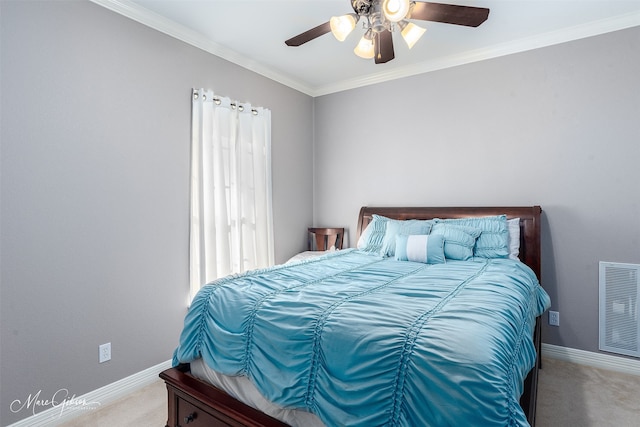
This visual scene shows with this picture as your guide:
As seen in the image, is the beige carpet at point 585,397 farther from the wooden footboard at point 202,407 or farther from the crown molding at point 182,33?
the crown molding at point 182,33

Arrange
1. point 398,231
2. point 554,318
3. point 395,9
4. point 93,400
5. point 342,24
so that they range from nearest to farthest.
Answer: point 395,9
point 342,24
point 93,400
point 554,318
point 398,231

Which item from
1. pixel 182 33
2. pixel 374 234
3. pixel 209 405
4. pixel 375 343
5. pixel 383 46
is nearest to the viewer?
pixel 375 343

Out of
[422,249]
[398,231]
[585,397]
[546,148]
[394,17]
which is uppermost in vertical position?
[394,17]

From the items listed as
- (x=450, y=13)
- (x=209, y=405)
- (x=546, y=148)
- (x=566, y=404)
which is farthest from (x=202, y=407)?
(x=546, y=148)

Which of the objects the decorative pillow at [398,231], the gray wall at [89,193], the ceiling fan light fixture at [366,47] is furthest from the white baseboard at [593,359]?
the gray wall at [89,193]

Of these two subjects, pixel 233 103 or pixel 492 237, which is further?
pixel 233 103

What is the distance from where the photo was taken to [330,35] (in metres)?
2.92

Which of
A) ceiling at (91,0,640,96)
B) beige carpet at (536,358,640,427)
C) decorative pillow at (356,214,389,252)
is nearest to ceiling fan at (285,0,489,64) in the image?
ceiling at (91,0,640,96)

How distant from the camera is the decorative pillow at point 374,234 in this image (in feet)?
10.6

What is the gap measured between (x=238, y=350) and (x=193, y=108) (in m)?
2.09

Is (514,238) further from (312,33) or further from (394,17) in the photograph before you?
(312,33)

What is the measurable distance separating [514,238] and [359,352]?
2.14m

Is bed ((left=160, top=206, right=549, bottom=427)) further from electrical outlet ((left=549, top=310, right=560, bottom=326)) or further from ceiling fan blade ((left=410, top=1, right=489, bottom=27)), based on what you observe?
ceiling fan blade ((left=410, top=1, right=489, bottom=27))

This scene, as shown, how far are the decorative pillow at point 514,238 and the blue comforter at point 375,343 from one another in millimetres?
750
